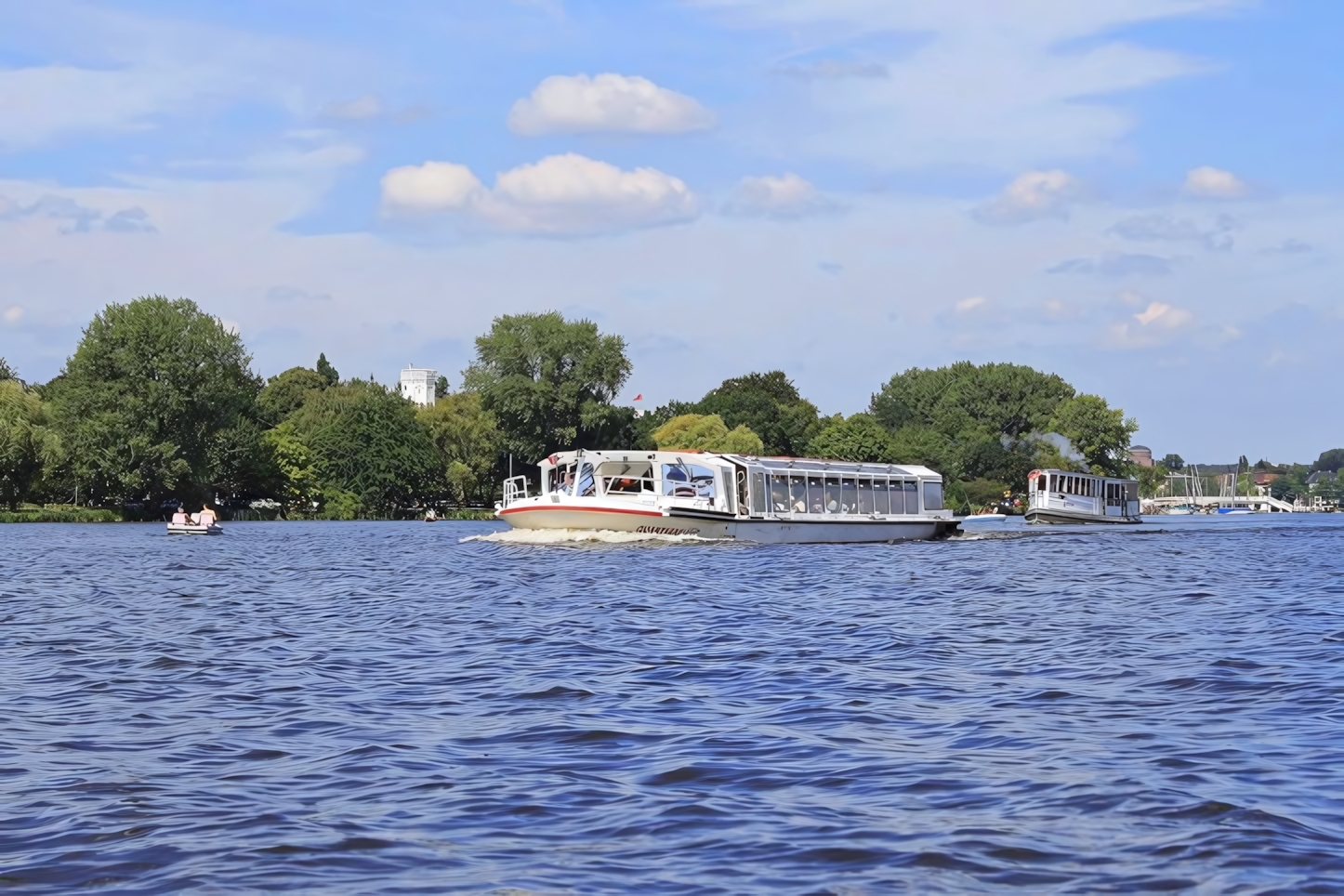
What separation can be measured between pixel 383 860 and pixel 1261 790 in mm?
6863

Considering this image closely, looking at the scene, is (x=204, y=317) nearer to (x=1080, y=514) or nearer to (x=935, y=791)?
(x=1080, y=514)

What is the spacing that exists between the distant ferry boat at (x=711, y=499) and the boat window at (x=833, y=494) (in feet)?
0.14

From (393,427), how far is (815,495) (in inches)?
2728

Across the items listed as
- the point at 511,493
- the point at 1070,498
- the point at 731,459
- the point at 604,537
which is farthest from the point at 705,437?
the point at 604,537

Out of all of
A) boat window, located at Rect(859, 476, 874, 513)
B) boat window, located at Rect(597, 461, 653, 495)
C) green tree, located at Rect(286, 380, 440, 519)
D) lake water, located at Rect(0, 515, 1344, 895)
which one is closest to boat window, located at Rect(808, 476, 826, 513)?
boat window, located at Rect(859, 476, 874, 513)

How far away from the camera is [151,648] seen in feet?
79.3

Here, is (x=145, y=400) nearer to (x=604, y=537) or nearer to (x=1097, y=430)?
(x=604, y=537)

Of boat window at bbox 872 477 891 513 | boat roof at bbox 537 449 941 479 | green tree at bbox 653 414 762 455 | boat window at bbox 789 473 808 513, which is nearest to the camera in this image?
boat roof at bbox 537 449 941 479

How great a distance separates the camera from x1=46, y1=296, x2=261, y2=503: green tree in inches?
4188

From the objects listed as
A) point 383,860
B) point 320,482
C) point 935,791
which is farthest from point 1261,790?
point 320,482

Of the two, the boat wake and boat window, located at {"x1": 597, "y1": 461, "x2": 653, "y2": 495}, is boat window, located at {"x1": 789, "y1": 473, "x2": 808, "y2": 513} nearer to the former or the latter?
the boat wake

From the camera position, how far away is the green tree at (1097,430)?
17638 cm

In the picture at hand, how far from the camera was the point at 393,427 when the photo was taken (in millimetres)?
134750

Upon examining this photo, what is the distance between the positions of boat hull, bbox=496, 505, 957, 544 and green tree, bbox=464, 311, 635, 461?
57239 mm
